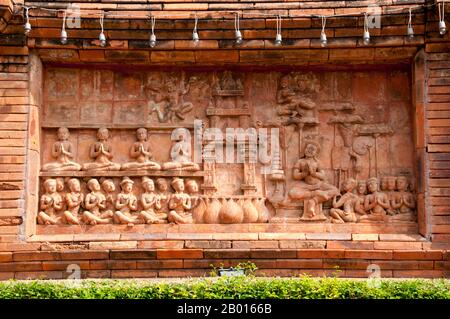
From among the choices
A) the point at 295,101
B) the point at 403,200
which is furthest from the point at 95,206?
the point at 403,200

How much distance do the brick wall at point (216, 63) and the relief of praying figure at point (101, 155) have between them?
0.89 meters

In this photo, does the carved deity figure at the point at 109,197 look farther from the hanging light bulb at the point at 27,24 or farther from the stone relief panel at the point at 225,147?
the hanging light bulb at the point at 27,24

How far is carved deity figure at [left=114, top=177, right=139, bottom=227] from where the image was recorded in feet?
40.7

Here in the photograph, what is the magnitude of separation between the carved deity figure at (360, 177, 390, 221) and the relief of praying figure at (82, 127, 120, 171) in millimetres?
4063

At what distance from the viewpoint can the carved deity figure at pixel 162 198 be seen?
1252cm

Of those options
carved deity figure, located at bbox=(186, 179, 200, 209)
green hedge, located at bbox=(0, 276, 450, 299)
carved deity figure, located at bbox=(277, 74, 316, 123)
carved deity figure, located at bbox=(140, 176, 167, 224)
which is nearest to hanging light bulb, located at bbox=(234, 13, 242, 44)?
carved deity figure, located at bbox=(277, 74, 316, 123)

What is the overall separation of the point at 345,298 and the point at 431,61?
4602mm

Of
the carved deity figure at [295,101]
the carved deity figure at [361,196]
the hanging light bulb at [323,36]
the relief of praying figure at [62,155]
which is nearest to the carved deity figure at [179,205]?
the relief of praying figure at [62,155]

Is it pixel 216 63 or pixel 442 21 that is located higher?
pixel 442 21

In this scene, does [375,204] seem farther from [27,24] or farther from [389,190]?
[27,24]

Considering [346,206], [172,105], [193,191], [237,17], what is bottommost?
[346,206]

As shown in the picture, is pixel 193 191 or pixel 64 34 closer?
pixel 64 34

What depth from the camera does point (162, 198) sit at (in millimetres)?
12547

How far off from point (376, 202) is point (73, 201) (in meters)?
4.84
